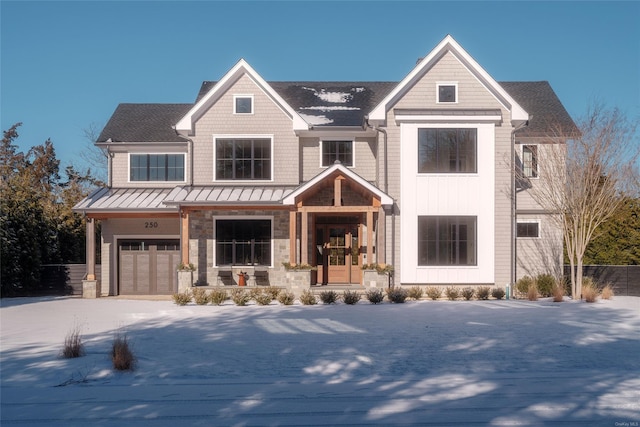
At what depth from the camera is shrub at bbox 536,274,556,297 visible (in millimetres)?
20938

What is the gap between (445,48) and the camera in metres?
21.9

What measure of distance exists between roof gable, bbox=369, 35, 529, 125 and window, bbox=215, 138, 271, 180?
435 cm

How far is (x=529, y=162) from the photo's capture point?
23.3 meters

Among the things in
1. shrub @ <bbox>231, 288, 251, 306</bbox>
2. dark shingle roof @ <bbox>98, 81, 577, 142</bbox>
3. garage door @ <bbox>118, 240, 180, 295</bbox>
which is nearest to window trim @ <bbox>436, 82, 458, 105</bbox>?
dark shingle roof @ <bbox>98, 81, 577, 142</bbox>

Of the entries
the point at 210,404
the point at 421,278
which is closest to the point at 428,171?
the point at 421,278

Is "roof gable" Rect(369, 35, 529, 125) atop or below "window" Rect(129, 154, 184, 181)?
atop

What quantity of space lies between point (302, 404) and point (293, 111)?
637 inches

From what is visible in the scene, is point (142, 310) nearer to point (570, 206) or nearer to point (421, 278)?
point (421, 278)

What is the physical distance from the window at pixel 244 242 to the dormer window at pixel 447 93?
25.4 ft

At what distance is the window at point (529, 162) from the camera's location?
76.3 ft

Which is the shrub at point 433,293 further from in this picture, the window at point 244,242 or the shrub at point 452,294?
the window at point 244,242

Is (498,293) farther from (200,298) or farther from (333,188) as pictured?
(200,298)

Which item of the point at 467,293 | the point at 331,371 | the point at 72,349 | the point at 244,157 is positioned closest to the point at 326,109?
the point at 244,157

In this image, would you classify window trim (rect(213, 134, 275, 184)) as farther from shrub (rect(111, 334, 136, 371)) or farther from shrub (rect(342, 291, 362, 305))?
shrub (rect(111, 334, 136, 371))
